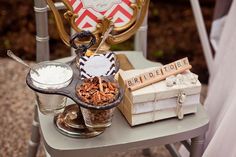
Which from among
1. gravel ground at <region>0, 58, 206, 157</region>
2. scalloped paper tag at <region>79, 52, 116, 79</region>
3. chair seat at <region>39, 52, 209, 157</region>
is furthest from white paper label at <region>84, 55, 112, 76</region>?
gravel ground at <region>0, 58, 206, 157</region>

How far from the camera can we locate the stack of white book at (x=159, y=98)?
1.11 meters

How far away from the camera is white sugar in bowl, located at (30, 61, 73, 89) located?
1045 mm

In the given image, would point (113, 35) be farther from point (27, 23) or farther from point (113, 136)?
point (27, 23)

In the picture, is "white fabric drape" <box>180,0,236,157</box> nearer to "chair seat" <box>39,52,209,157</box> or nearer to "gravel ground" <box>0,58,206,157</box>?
"chair seat" <box>39,52,209,157</box>

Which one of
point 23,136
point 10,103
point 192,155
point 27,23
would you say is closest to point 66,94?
point 192,155

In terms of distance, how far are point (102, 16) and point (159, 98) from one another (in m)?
0.25

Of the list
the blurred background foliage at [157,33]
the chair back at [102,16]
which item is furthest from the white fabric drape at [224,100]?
the blurred background foliage at [157,33]

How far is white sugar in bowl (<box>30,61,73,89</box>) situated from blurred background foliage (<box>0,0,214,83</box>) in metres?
1.15

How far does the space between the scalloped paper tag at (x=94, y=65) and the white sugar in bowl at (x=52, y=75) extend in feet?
0.10

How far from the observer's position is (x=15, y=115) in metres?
1.92

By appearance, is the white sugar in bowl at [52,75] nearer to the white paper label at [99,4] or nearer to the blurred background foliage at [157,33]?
the white paper label at [99,4]

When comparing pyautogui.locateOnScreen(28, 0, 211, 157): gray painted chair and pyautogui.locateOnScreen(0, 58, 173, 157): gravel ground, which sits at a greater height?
pyautogui.locateOnScreen(28, 0, 211, 157): gray painted chair

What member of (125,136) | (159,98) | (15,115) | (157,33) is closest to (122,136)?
(125,136)

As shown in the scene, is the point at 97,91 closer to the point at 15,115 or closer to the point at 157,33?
the point at 15,115
